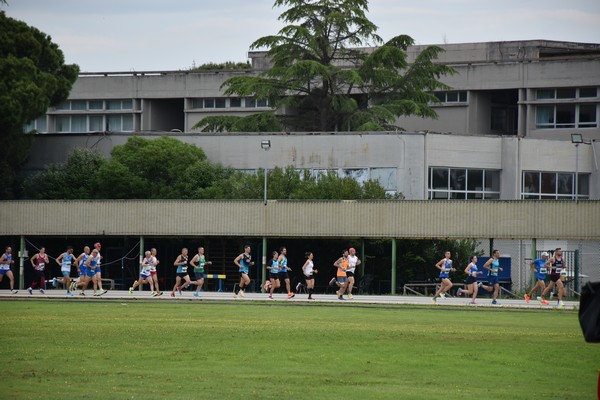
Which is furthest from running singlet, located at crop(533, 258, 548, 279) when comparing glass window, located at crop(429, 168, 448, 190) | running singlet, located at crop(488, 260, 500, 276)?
glass window, located at crop(429, 168, 448, 190)

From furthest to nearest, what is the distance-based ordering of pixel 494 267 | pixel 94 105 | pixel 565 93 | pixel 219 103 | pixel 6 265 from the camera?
pixel 94 105, pixel 219 103, pixel 565 93, pixel 6 265, pixel 494 267

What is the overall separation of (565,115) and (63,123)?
4189cm

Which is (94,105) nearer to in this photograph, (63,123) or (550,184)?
(63,123)

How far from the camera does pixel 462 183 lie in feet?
233

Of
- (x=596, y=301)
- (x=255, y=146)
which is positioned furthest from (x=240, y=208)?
(x=596, y=301)

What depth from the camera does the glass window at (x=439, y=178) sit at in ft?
227

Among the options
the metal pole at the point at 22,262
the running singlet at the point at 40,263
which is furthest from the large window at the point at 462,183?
the running singlet at the point at 40,263

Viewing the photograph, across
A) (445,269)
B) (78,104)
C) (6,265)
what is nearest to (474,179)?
(445,269)

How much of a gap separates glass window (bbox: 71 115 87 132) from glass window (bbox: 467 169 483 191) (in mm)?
39763

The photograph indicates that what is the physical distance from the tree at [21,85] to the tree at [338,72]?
463 inches

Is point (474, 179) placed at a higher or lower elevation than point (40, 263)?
higher

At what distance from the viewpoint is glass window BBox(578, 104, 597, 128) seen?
87125 millimetres

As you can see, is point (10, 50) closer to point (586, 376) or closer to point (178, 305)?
point (178, 305)

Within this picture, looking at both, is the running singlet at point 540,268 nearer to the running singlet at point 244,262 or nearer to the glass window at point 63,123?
the running singlet at point 244,262
